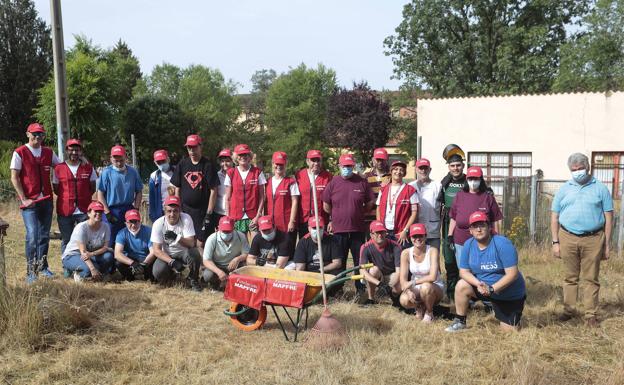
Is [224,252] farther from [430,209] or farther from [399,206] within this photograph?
[430,209]

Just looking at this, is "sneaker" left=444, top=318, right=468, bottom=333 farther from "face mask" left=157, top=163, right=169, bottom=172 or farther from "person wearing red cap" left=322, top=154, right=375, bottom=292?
"face mask" left=157, top=163, right=169, bottom=172

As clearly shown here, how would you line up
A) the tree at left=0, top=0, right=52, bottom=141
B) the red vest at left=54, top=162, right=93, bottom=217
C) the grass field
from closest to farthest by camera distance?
the grass field → the red vest at left=54, top=162, right=93, bottom=217 → the tree at left=0, top=0, right=52, bottom=141

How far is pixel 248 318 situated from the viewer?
565 cm

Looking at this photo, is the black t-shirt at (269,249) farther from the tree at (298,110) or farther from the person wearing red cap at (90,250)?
the tree at (298,110)

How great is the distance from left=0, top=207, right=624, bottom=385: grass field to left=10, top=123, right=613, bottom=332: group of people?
1.28 ft

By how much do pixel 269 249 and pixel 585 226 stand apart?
3.43m

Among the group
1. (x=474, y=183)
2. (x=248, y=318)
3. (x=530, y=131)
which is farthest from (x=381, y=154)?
(x=530, y=131)

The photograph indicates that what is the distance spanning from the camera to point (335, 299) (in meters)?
6.69

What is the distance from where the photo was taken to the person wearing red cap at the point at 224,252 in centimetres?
667

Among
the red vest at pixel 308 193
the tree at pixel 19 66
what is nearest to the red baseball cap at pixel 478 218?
the red vest at pixel 308 193

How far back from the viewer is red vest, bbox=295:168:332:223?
6938 millimetres

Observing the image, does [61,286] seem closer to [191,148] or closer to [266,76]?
[191,148]

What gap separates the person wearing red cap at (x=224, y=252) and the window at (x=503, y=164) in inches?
665

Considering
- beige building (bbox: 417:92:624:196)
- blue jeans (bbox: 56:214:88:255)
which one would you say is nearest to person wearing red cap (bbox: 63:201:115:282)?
blue jeans (bbox: 56:214:88:255)
